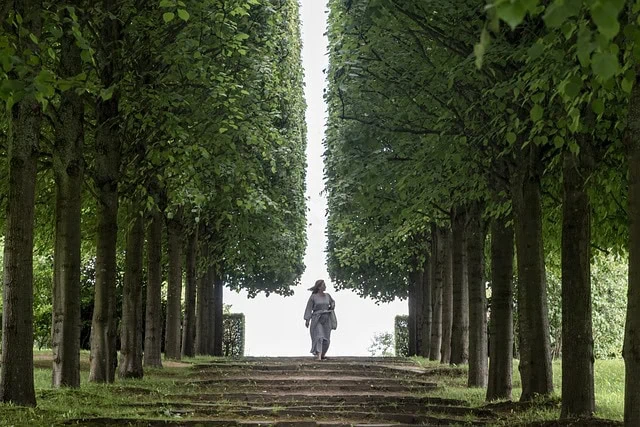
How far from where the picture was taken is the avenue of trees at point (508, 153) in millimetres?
8656

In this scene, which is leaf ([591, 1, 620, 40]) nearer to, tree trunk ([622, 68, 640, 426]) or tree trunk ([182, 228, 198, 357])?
tree trunk ([622, 68, 640, 426])

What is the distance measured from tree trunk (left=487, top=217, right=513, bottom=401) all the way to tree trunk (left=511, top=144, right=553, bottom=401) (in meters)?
1.46

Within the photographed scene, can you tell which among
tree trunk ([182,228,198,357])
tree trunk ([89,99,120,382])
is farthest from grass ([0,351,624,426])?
tree trunk ([182,228,198,357])

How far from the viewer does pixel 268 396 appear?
1639 cm

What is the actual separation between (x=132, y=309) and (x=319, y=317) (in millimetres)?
9396

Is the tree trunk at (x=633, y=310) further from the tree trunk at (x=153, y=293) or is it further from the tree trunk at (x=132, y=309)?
the tree trunk at (x=153, y=293)

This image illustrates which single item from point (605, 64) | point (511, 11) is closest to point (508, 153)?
point (605, 64)

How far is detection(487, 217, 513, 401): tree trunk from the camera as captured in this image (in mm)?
14195

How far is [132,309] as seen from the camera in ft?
59.6

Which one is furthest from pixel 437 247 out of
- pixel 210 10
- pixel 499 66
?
pixel 499 66

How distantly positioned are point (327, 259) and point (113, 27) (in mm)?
30551

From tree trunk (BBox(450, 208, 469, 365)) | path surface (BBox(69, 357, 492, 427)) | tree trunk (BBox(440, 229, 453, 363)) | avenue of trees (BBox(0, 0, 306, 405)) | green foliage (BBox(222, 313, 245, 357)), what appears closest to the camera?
avenue of trees (BBox(0, 0, 306, 405))

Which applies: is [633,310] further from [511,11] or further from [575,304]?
[511,11]

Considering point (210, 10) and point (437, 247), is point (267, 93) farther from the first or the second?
point (437, 247)
